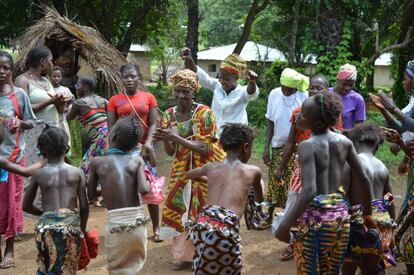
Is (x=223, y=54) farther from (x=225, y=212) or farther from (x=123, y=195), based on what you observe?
(x=225, y=212)

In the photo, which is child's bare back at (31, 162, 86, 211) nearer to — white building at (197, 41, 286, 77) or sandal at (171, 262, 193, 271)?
sandal at (171, 262, 193, 271)

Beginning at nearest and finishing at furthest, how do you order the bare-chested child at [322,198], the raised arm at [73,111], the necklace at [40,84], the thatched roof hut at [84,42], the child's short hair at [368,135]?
the bare-chested child at [322,198] < the child's short hair at [368,135] < the necklace at [40,84] < the raised arm at [73,111] < the thatched roof hut at [84,42]

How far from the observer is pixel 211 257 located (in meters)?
3.78

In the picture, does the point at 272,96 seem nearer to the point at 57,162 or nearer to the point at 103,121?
the point at 103,121

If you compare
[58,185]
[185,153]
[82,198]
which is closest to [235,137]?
[82,198]

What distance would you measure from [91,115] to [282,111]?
2.41 metres

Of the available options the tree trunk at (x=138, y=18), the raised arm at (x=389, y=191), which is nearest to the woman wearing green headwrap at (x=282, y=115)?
the raised arm at (x=389, y=191)

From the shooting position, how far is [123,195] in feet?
13.3

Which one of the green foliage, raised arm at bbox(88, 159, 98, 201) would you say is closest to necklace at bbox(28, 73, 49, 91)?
raised arm at bbox(88, 159, 98, 201)

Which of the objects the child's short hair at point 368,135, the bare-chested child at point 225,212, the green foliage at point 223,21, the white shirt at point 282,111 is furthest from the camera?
the green foliage at point 223,21

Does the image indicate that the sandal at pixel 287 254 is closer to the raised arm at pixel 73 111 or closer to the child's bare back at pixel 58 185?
the child's bare back at pixel 58 185

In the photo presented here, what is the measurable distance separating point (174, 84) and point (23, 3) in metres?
12.0

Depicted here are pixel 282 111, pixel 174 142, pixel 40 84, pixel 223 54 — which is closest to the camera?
pixel 174 142

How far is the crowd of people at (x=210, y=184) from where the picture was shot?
3.51m
